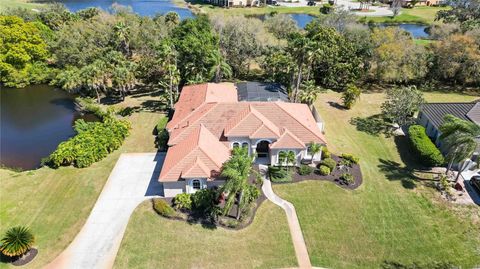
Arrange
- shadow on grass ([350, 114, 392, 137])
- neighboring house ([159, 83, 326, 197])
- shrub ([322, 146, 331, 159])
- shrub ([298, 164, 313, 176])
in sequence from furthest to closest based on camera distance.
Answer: shadow on grass ([350, 114, 392, 137])
shrub ([322, 146, 331, 159])
shrub ([298, 164, 313, 176])
neighboring house ([159, 83, 326, 197])

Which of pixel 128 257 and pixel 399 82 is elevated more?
pixel 399 82

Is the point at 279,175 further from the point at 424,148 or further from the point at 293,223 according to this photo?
the point at 424,148

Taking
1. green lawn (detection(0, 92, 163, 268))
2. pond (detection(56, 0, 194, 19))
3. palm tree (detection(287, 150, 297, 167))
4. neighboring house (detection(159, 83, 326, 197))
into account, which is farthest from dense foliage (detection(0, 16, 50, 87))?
pond (detection(56, 0, 194, 19))

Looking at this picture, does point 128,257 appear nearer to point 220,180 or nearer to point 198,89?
point 220,180

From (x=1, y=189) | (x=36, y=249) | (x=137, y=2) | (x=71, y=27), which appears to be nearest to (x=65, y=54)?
(x=71, y=27)

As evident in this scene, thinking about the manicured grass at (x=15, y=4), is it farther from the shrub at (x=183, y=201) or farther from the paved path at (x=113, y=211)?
the shrub at (x=183, y=201)

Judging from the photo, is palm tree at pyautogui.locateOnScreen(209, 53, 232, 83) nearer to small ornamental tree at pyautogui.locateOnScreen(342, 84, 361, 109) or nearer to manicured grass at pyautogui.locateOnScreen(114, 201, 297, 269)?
small ornamental tree at pyautogui.locateOnScreen(342, 84, 361, 109)
